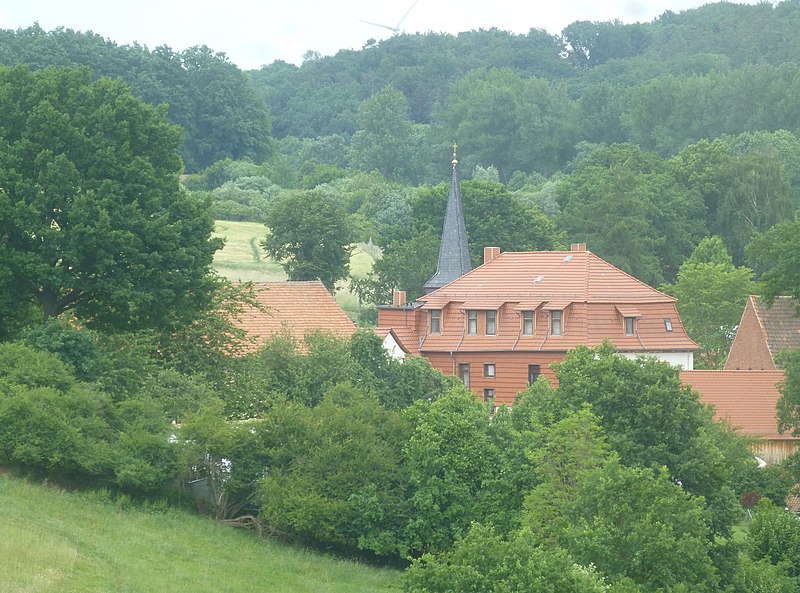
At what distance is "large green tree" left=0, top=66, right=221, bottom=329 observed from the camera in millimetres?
47250

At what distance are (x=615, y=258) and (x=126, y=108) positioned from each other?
2139 inches

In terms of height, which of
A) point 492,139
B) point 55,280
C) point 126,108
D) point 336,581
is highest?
point 492,139

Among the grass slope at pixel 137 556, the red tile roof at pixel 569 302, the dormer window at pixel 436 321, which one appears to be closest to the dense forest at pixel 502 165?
the red tile roof at pixel 569 302

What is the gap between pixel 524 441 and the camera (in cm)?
4284

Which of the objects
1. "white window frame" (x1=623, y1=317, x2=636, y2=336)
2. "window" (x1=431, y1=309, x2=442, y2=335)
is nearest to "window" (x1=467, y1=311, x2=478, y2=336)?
"window" (x1=431, y1=309, x2=442, y2=335)

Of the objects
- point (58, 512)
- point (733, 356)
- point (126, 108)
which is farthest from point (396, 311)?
point (58, 512)

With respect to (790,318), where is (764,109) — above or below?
above

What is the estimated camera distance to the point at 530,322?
73688 millimetres

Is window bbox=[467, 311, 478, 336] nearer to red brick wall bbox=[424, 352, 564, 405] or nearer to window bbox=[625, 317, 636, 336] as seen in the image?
red brick wall bbox=[424, 352, 564, 405]

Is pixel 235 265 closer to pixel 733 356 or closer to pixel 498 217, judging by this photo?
pixel 498 217

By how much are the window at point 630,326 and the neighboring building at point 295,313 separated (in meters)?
14.0

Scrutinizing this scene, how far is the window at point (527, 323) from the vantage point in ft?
242

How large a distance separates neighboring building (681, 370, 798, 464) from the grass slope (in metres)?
20.6

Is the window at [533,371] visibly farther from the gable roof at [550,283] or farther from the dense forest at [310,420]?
the dense forest at [310,420]
